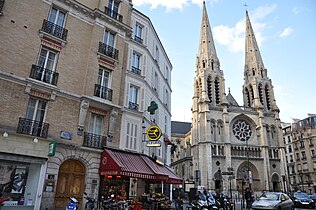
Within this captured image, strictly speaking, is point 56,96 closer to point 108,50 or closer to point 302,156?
point 108,50

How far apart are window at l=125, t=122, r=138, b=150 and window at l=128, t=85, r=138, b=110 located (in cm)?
117

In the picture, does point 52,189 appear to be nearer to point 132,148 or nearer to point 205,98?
point 132,148

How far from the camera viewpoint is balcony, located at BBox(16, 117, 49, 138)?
376 inches

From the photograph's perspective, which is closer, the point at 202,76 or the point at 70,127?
the point at 70,127

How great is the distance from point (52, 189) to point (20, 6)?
8606 millimetres

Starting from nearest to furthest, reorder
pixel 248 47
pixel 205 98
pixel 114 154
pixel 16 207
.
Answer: pixel 16 207 → pixel 114 154 → pixel 205 98 → pixel 248 47

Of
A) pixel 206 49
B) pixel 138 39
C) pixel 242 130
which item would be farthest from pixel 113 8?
pixel 206 49

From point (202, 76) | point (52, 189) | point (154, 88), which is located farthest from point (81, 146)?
point (202, 76)

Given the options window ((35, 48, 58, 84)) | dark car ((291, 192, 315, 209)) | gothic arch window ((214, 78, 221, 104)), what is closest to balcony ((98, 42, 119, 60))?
window ((35, 48, 58, 84))

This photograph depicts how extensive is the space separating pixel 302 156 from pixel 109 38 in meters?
49.8

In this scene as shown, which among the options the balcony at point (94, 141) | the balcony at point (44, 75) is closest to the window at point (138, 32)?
the balcony at point (44, 75)

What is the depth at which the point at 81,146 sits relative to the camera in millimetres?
11016

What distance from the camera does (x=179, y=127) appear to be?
63.5 meters

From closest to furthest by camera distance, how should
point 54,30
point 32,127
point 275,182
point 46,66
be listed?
point 32,127 → point 46,66 → point 54,30 → point 275,182
